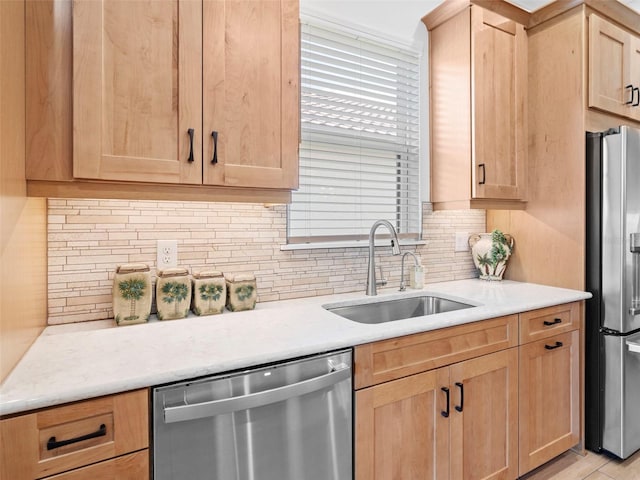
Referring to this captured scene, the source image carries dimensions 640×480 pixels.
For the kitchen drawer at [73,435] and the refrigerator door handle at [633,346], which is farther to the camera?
the refrigerator door handle at [633,346]

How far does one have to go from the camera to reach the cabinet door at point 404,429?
1.29 m

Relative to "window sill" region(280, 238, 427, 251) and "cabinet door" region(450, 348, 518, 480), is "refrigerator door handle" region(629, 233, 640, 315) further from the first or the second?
"window sill" region(280, 238, 427, 251)

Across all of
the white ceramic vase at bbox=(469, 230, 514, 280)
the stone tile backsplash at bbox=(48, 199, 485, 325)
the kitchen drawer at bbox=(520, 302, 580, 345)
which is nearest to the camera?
the stone tile backsplash at bbox=(48, 199, 485, 325)

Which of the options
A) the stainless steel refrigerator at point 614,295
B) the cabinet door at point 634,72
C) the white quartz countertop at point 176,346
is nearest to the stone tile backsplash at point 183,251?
the white quartz countertop at point 176,346

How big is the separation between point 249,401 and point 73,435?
0.42 m

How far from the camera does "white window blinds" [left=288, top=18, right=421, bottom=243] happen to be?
197cm

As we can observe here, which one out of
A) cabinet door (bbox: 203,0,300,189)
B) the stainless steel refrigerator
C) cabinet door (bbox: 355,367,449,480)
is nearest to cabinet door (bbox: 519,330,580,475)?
the stainless steel refrigerator

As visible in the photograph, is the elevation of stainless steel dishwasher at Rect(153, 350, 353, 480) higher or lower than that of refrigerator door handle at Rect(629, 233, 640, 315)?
lower

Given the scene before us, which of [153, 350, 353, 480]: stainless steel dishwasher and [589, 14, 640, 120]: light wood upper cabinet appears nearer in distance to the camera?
[153, 350, 353, 480]: stainless steel dishwasher

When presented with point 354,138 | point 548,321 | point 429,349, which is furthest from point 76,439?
point 548,321

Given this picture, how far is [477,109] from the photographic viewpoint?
81.7 inches

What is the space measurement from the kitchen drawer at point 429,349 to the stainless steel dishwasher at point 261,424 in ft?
0.32

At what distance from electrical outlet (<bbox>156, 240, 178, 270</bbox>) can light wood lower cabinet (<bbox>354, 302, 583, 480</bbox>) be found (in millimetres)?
897

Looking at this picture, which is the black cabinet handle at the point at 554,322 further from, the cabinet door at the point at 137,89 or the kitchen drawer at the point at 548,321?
the cabinet door at the point at 137,89
